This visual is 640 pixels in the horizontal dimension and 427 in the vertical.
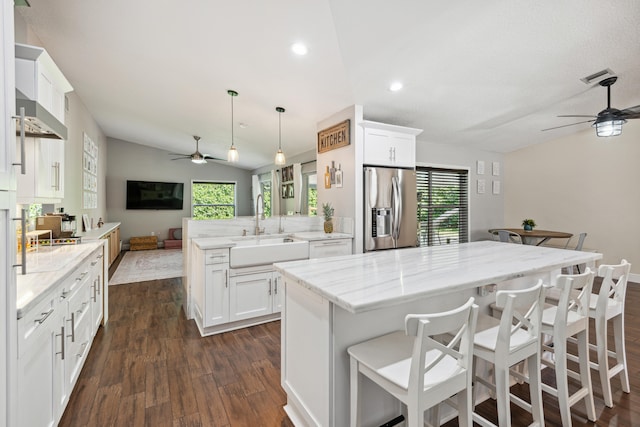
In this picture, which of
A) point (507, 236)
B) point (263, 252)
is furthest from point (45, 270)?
point (507, 236)

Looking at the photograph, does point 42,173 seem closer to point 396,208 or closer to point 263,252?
point 263,252

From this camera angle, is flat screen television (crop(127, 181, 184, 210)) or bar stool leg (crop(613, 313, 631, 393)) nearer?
bar stool leg (crop(613, 313, 631, 393))

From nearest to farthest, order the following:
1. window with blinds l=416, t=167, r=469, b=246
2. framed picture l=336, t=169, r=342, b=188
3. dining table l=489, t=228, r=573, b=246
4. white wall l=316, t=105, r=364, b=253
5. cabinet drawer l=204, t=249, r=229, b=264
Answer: cabinet drawer l=204, t=249, r=229, b=264 → white wall l=316, t=105, r=364, b=253 → framed picture l=336, t=169, r=342, b=188 → dining table l=489, t=228, r=573, b=246 → window with blinds l=416, t=167, r=469, b=246

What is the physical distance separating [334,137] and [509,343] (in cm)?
319

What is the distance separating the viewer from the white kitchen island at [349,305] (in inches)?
50.4

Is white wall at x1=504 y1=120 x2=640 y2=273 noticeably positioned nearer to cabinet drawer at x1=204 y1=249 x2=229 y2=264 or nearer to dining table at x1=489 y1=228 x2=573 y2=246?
dining table at x1=489 y1=228 x2=573 y2=246

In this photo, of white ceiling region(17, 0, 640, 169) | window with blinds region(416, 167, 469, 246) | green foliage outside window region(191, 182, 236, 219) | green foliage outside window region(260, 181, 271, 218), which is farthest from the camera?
green foliage outside window region(191, 182, 236, 219)

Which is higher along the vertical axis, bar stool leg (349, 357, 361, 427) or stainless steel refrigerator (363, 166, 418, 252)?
stainless steel refrigerator (363, 166, 418, 252)

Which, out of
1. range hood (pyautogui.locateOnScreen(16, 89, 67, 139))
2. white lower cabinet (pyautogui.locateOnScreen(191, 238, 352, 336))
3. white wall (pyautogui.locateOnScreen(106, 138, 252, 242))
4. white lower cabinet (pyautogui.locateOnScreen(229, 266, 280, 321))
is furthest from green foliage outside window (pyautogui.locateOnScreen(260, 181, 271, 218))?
range hood (pyautogui.locateOnScreen(16, 89, 67, 139))

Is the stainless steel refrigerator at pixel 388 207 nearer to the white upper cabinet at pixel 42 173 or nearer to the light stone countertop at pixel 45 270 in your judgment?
the light stone countertop at pixel 45 270

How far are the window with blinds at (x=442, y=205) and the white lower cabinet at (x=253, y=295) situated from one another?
3.15m

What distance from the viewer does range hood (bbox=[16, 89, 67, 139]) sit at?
1387 mm

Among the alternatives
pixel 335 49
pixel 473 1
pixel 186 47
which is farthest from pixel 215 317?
pixel 473 1

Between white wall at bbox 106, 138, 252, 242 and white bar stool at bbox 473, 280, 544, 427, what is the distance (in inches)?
349
